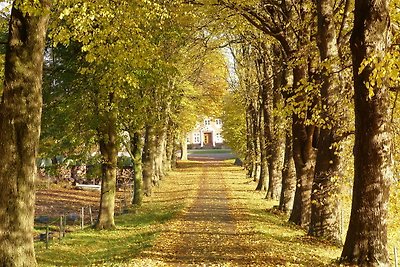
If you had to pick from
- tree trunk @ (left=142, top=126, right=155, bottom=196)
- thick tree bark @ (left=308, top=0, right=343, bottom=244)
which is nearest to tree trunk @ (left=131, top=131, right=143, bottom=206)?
tree trunk @ (left=142, top=126, right=155, bottom=196)

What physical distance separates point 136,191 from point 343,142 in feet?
56.6

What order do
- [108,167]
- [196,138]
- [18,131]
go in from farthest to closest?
1. [196,138]
2. [108,167]
3. [18,131]

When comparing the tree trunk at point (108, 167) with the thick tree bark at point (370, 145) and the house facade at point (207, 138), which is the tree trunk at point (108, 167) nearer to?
the thick tree bark at point (370, 145)

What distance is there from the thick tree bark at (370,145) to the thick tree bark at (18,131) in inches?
232

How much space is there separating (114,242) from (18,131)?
925 centimetres

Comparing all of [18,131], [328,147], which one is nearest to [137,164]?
[328,147]

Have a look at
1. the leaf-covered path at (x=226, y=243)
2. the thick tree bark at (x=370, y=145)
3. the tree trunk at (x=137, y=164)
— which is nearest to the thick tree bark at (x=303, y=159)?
the leaf-covered path at (x=226, y=243)

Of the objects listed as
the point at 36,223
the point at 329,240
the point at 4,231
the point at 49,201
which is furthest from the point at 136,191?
the point at 4,231

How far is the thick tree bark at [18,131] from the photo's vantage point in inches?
400

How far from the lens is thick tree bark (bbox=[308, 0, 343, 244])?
1442 centimetres

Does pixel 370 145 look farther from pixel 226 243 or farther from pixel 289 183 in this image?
pixel 289 183

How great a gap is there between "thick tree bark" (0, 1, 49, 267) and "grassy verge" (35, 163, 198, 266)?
303 centimetres

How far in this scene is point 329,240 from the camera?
605 inches

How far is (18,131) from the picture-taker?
10.2 metres
